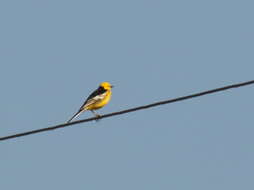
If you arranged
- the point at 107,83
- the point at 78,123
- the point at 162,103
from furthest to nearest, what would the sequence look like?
the point at 107,83 → the point at 78,123 → the point at 162,103

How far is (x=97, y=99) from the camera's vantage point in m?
18.2

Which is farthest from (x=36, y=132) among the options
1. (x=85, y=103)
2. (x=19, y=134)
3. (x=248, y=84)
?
(x=85, y=103)

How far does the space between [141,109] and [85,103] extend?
6876 millimetres

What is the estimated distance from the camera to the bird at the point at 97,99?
17.7 m

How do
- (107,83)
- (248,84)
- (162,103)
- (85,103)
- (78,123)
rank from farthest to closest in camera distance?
(107,83), (85,103), (78,123), (162,103), (248,84)

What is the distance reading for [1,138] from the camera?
1105 centimetres

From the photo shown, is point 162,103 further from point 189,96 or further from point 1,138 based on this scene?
point 1,138

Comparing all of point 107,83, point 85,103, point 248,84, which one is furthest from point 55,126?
point 107,83

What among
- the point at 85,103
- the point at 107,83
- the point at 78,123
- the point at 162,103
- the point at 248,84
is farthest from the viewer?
the point at 107,83

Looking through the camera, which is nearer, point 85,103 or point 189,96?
point 189,96

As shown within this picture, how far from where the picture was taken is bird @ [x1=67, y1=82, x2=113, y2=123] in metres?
17.7

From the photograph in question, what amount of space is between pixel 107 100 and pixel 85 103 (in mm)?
947

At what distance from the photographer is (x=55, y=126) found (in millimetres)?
11195

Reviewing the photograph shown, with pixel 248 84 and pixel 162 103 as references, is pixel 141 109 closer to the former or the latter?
pixel 162 103
